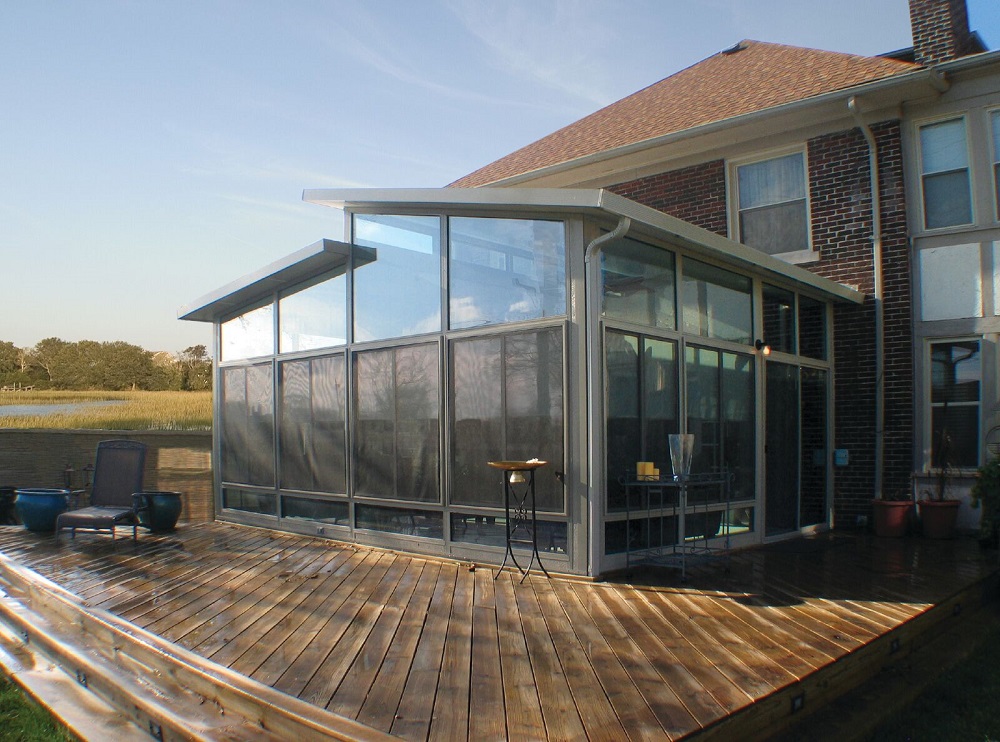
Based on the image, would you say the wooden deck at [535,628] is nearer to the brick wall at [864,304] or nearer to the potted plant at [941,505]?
the potted plant at [941,505]

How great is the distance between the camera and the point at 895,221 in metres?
8.11

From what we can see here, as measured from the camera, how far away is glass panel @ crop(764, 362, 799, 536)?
7109 mm

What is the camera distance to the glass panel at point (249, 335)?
8.41m

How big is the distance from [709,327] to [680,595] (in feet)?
8.27

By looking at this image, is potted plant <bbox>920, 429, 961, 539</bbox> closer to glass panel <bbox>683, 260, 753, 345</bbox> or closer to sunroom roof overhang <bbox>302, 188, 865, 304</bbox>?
sunroom roof overhang <bbox>302, 188, 865, 304</bbox>

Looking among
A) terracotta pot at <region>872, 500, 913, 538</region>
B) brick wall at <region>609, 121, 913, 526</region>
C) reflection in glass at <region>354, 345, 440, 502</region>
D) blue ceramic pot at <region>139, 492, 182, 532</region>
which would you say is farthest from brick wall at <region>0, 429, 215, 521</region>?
terracotta pot at <region>872, 500, 913, 538</region>

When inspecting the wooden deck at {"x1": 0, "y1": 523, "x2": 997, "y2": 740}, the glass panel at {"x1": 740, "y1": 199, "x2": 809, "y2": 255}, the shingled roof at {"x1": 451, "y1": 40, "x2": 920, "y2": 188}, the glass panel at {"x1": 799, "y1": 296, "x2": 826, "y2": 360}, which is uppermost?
the shingled roof at {"x1": 451, "y1": 40, "x2": 920, "y2": 188}

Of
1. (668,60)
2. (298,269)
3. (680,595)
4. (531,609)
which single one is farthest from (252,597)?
(668,60)

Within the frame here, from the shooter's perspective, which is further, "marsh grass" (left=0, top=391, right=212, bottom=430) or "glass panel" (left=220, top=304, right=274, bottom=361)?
"marsh grass" (left=0, top=391, right=212, bottom=430)

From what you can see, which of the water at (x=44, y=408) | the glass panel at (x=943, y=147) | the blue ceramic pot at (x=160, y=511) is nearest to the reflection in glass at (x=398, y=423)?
the blue ceramic pot at (x=160, y=511)

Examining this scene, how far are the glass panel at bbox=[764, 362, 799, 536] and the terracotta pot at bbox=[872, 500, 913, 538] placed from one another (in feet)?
3.16

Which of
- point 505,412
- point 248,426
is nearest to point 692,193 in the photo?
point 505,412

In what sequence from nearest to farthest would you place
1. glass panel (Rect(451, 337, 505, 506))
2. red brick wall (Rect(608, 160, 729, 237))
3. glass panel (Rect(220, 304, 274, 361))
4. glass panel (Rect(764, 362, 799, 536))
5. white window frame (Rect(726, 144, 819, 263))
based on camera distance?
glass panel (Rect(451, 337, 505, 506)) → glass panel (Rect(764, 362, 799, 536)) → glass panel (Rect(220, 304, 274, 361)) → white window frame (Rect(726, 144, 819, 263)) → red brick wall (Rect(608, 160, 729, 237))

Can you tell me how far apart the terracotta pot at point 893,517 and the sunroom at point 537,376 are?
1.99ft
